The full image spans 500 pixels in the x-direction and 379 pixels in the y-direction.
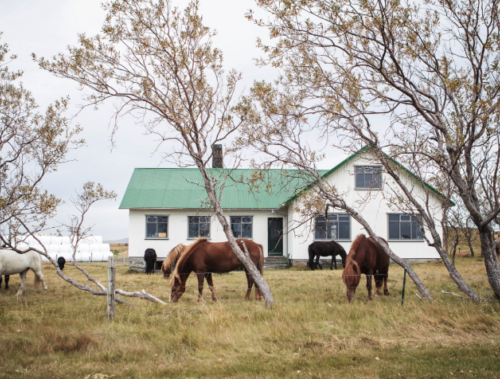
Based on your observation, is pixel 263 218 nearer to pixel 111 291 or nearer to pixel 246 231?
pixel 246 231

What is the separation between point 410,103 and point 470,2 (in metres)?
2.25

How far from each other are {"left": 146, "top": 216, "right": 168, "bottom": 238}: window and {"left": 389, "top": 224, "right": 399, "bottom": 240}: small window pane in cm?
1155

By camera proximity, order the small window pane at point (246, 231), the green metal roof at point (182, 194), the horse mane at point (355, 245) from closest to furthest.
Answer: the horse mane at point (355, 245) < the green metal roof at point (182, 194) < the small window pane at point (246, 231)

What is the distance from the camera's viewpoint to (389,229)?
2211 cm

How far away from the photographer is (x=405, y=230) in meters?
22.1

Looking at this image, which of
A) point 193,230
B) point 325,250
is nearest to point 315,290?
point 325,250

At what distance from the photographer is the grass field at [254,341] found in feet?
17.6

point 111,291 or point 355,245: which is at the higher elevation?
point 355,245

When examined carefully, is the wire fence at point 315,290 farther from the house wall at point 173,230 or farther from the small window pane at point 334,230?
the house wall at point 173,230

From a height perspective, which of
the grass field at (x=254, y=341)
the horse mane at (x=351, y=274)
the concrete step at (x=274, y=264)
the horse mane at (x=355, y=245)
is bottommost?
the concrete step at (x=274, y=264)

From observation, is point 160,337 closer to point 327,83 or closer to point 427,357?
point 427,357

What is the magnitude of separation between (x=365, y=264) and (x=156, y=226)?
14.7 m

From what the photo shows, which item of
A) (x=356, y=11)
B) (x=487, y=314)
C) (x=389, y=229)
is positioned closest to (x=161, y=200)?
(x=389, y=229)

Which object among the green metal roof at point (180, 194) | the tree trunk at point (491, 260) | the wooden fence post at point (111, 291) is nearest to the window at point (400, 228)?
the green metal roof at point (180, 194)
